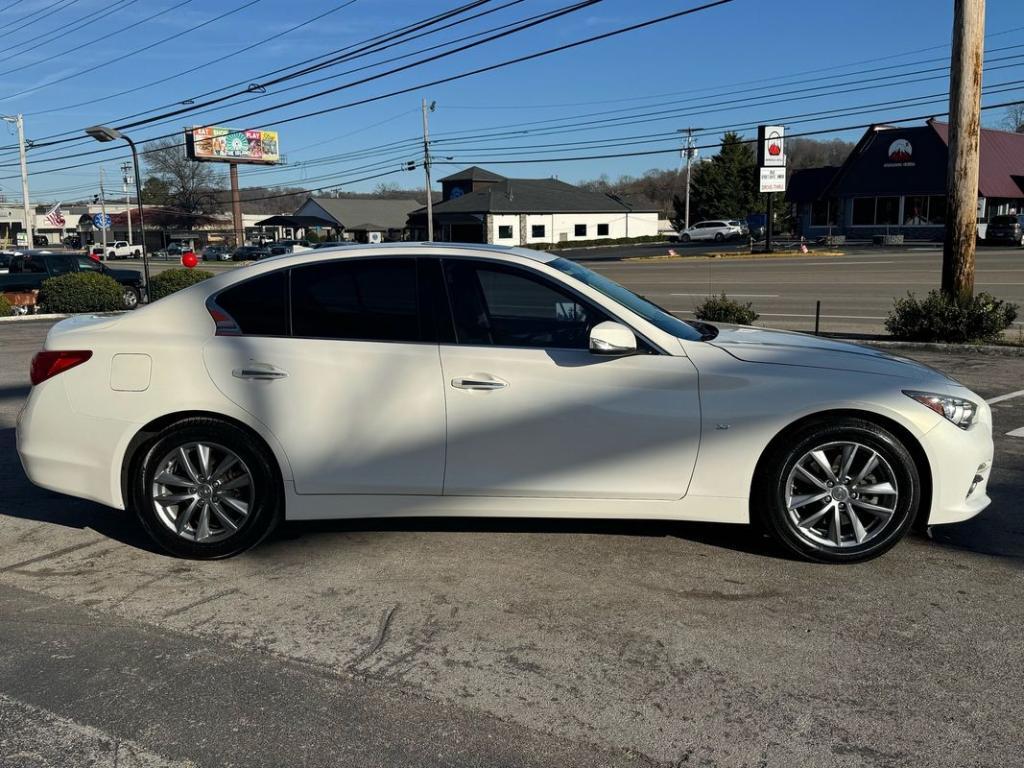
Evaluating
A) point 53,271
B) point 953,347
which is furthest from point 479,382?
point 53,271

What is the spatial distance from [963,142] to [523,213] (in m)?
59.2

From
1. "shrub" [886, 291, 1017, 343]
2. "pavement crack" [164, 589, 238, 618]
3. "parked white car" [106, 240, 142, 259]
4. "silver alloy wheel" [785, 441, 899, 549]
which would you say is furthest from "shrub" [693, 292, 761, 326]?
"parked white car" [106, 240, 142, 259]

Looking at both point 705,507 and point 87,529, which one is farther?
point 87,529

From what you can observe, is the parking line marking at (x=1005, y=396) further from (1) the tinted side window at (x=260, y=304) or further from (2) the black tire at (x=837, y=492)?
(1) the tinted side window at (x=260, y=304)

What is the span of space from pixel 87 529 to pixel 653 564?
332 centimetres

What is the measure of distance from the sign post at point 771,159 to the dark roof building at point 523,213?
23073 millimetres

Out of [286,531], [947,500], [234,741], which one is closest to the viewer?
[234,741]

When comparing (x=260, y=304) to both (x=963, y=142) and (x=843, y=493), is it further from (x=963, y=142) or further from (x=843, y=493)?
(x=963, y=142)

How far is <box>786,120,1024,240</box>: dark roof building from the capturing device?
5306 cm

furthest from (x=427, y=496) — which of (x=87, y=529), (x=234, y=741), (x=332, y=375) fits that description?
(x=87, y=529)

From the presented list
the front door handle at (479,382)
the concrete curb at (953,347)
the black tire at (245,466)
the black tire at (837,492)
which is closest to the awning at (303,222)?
the concrete curb at (953,347)

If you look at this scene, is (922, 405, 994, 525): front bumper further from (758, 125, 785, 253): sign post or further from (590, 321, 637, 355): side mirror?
(758, 125, 785, 253): sign post

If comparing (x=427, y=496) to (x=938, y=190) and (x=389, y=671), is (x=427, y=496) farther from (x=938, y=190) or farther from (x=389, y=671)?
(x=938, y=190)

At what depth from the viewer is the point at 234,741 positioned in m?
3.00
